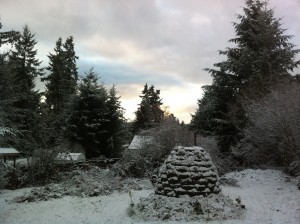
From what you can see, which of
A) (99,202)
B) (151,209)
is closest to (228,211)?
(151,209)

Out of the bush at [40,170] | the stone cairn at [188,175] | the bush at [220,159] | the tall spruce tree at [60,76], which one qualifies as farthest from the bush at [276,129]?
the tall spruce tree at [60,76]

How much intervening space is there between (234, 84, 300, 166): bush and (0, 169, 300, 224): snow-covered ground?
6.87ft

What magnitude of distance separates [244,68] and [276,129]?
9.34 metres

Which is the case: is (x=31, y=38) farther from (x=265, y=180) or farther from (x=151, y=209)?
(x=151, y=209)

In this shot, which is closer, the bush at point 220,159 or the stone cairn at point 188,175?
the stone cairn at point 188,175

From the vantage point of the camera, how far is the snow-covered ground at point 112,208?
36.5 feet

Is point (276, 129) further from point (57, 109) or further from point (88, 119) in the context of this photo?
point (57, 109)

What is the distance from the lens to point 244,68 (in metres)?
26.1

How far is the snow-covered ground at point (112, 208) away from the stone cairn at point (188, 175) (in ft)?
4.58

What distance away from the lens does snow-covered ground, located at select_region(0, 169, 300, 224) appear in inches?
438

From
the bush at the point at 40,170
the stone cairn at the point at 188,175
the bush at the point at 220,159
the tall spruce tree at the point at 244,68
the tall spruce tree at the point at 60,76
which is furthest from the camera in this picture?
the tall spruce tree at the point at 60,76

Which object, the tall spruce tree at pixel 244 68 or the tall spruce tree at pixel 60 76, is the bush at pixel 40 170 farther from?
the tall spruce tree at pixel 60 76

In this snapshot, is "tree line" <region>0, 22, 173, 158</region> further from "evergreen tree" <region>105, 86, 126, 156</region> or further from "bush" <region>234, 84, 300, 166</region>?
"bush" <region>234, 84, 300, 166</region>

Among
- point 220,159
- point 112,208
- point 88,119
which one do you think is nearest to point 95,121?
point 88,119
